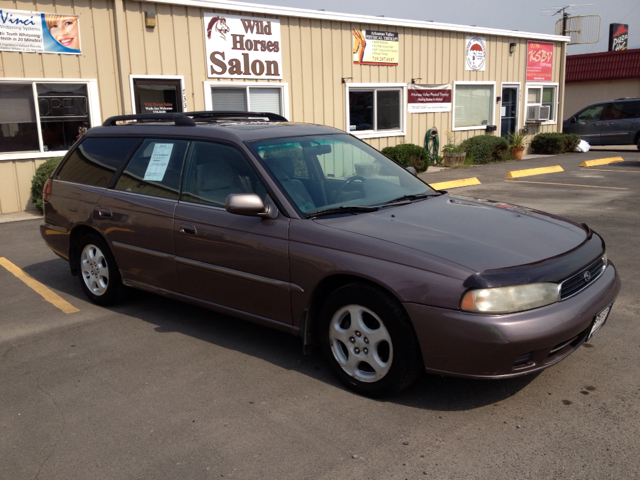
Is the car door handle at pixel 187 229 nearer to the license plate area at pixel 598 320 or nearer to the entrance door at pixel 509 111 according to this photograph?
the license plate area at pixel 598 320

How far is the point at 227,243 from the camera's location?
4395 mm

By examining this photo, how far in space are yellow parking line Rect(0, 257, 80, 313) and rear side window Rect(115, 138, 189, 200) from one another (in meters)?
1.33

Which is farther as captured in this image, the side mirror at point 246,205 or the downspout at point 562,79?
the downspout at point 562,79

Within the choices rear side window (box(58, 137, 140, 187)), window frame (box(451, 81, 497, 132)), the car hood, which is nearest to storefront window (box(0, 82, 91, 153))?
rear side window (box(58, 137, 140, 187))

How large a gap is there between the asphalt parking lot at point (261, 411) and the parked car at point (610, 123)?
60.4 ft

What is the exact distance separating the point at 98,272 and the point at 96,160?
1.06 meters

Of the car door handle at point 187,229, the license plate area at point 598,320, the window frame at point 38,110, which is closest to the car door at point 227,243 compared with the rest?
the car door handle at point 187,229

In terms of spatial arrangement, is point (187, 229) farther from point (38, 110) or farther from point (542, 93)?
point (542, 93)

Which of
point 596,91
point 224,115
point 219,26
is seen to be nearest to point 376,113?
point 219,26

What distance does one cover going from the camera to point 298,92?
1408 cm

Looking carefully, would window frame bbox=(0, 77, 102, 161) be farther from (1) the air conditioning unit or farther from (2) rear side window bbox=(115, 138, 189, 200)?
(1) the air conditioning unit

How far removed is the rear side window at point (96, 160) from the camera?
Result: 552cm

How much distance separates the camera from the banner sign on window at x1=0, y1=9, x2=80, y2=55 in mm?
10281

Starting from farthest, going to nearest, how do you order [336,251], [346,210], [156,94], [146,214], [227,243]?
[156,94] < [146,214] < [227,243] < [346,210] < [336,251]
